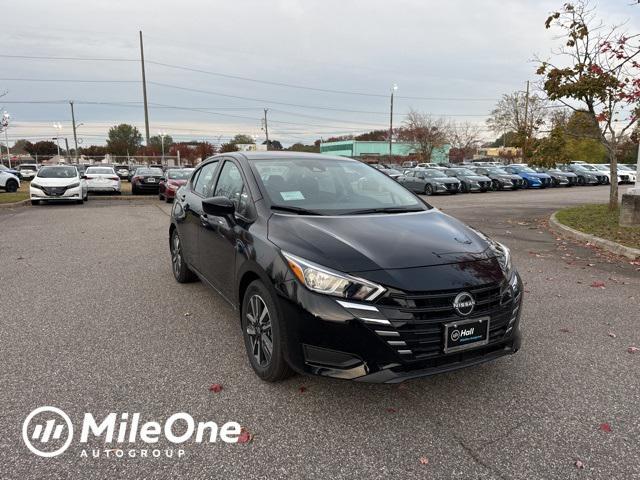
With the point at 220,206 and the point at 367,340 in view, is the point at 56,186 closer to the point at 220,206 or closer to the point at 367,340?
the point at 220,206

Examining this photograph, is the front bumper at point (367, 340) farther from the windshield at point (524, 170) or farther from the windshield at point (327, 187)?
the windshield at point (524, 170)

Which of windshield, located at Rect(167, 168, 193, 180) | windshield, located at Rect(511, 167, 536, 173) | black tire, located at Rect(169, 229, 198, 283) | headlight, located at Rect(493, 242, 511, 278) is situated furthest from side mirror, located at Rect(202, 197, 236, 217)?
windshield, located at Rect(511, 167, 536, 173)

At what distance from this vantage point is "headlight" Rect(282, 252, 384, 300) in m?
2.74

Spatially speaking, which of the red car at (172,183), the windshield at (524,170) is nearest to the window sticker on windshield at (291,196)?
the red car at (172,183)

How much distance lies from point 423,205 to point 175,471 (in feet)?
9.61

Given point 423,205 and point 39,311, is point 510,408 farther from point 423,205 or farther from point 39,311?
point 39,311

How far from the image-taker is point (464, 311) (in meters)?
2.80

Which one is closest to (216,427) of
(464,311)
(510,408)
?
(464,311)

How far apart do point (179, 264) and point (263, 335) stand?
9.61 feet

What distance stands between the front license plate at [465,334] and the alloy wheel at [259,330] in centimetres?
117

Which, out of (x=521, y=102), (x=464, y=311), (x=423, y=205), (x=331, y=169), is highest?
(x=521, y=102)

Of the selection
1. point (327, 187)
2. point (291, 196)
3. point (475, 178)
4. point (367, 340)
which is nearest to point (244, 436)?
point (367, 340)

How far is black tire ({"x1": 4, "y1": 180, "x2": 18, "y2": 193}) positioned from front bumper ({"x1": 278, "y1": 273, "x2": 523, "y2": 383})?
25969mm

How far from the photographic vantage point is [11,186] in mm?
23703
